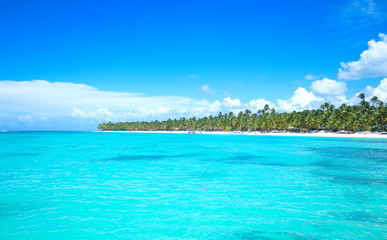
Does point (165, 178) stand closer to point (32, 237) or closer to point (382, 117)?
point (32, 237)

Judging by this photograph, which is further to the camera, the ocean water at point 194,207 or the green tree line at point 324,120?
the green tree line at point 324,120

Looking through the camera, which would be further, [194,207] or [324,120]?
[324,120]

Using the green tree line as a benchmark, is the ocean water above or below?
below

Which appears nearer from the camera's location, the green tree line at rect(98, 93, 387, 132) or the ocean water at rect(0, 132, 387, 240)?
the ocean water at rect(0, 132, 387, 240)

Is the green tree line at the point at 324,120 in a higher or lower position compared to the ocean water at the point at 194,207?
higher

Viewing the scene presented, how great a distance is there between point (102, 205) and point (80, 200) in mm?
1857

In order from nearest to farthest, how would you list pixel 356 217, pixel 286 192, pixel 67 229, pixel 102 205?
pixel 67 229
pixel 356 217
pixel 102 205
pixel 286 192

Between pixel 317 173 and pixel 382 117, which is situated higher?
pixel 382 117

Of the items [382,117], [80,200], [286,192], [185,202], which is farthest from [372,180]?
[382,117]

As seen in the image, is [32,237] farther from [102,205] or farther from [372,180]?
[372,180]

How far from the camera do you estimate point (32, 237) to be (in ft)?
33.6

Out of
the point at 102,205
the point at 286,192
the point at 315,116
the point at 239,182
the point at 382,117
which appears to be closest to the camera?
the point at 102,205

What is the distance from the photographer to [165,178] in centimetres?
2191

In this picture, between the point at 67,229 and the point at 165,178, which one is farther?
the point at 165,178
